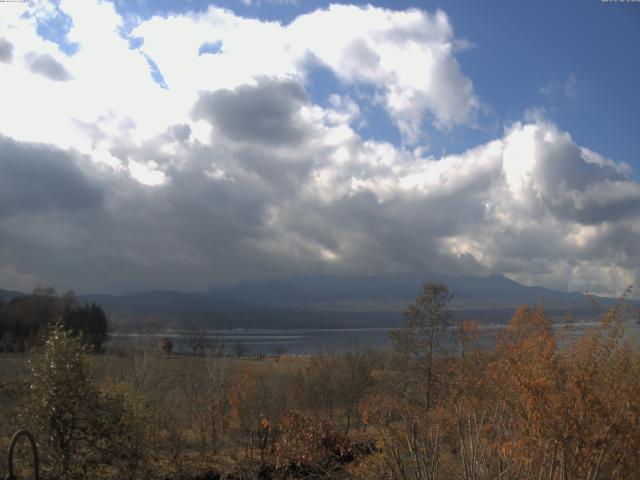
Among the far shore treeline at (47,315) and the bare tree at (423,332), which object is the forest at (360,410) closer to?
the bare tree at (423,332)

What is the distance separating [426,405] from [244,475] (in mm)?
11004

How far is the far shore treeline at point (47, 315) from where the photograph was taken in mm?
70062

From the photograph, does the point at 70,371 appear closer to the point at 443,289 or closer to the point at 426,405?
the point at 426,405

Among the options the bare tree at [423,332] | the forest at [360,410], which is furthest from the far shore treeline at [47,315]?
the bare tree at [423,332]

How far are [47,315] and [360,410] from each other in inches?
1909

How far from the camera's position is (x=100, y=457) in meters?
16.8

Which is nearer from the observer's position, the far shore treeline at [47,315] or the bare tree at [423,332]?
the bare tree at [423,332]

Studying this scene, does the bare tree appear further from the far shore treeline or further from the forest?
the far shore treeline

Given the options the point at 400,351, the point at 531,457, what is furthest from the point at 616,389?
the point at 400,351

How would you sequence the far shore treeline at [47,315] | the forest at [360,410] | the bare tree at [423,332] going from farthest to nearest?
the far shore treeline at [47,315] → the bare tree at [423,332] → the forest at [360,410]

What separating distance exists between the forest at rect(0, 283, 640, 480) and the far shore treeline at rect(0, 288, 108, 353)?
34824mm

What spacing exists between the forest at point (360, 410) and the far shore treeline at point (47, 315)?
34.8 metres

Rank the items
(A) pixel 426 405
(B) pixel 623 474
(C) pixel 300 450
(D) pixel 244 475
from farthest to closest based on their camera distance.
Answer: (A) pixel 426 405 < (D) pixel 244 475 < (C) pixel 300 450 < (B) pixel 623 474

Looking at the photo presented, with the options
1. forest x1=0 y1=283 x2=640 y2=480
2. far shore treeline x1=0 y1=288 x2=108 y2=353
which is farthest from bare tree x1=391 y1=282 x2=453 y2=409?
far shore treeline x1=0 y1=288 x2=108 y2=353
